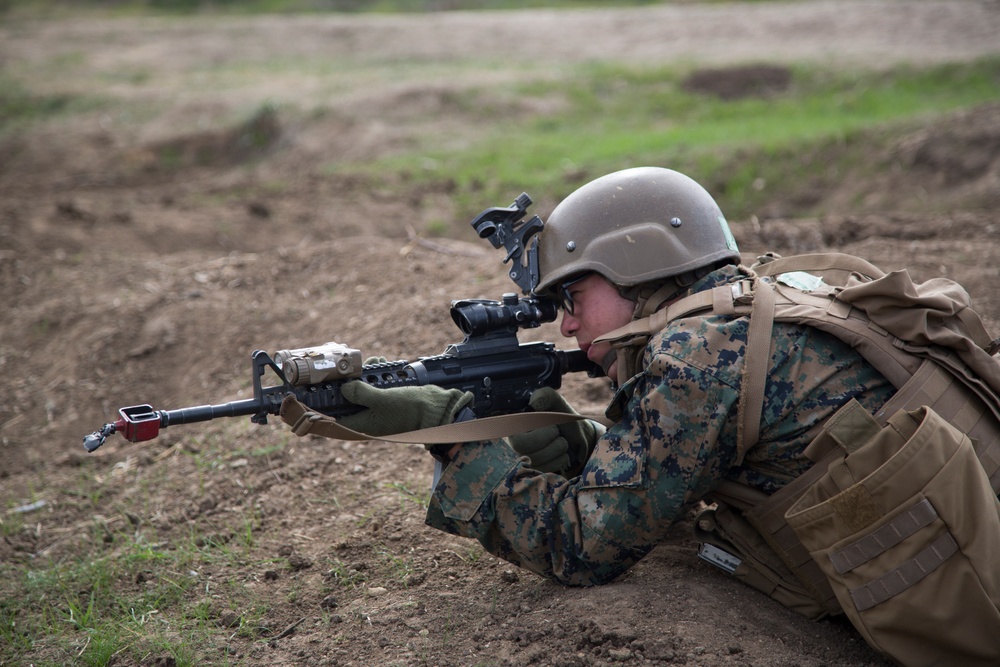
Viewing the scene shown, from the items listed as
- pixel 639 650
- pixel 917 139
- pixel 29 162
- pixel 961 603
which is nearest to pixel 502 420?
pixel 639 650

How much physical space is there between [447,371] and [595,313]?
59cm

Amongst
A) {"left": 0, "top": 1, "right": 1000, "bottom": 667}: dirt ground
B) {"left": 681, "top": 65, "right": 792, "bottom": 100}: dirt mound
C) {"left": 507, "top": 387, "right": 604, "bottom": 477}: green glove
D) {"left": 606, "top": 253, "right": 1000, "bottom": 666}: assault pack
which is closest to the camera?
{"left": 606, "top": 253, "right": 1000, "bottom": 666}: assault pack

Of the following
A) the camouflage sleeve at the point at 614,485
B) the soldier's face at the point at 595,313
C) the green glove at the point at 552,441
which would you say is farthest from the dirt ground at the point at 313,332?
the soldier's face at the point at 595,313

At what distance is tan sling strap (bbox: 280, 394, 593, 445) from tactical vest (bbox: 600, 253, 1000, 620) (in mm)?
544

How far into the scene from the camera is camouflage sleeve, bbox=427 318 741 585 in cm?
298

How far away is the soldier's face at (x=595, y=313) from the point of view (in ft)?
11.3

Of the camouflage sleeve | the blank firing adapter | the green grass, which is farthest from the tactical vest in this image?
the green grass

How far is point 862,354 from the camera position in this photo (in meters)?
3.01

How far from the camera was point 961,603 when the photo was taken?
2729 millimetres

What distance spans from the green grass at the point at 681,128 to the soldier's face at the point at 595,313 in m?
6.22

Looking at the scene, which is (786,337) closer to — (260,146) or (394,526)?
(394,526)

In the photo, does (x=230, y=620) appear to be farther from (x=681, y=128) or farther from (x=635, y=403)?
(x=681, y=128)

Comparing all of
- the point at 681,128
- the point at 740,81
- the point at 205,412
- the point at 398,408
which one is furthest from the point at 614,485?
the point at 740,81

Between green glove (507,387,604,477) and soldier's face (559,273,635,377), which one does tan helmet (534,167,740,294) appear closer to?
soldier's face (559,273,635,377)
